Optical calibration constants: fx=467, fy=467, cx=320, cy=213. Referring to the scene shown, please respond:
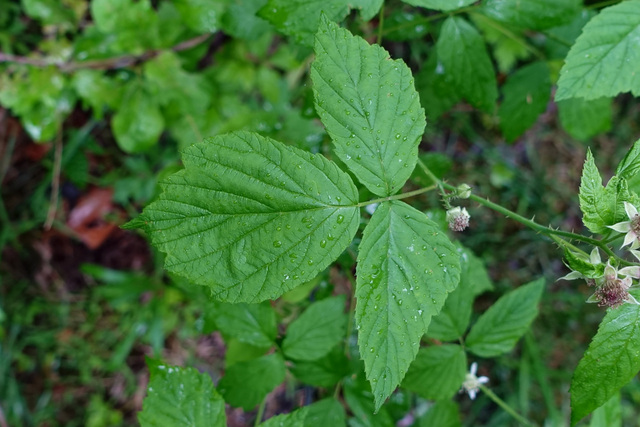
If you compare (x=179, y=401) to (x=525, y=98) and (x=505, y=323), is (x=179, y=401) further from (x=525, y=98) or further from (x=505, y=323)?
(x=525, y=98)

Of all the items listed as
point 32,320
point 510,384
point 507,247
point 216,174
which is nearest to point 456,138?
point 507,247

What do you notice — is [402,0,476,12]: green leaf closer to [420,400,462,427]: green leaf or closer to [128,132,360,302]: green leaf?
[128,132,360,302]: green leaf

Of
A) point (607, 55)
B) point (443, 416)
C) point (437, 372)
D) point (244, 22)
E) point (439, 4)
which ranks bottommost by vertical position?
point (443, 416)

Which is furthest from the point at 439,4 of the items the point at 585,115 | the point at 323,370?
the point at 323,370

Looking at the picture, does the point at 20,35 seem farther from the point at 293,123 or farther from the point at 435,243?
the point at 435,243

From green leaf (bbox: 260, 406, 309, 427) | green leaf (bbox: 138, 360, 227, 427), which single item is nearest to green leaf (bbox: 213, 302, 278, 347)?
green leaf (bbox: 138, 360, 227, 427)

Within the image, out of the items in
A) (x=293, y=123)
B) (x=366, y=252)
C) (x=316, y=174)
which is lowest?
(x=293, y=123)
